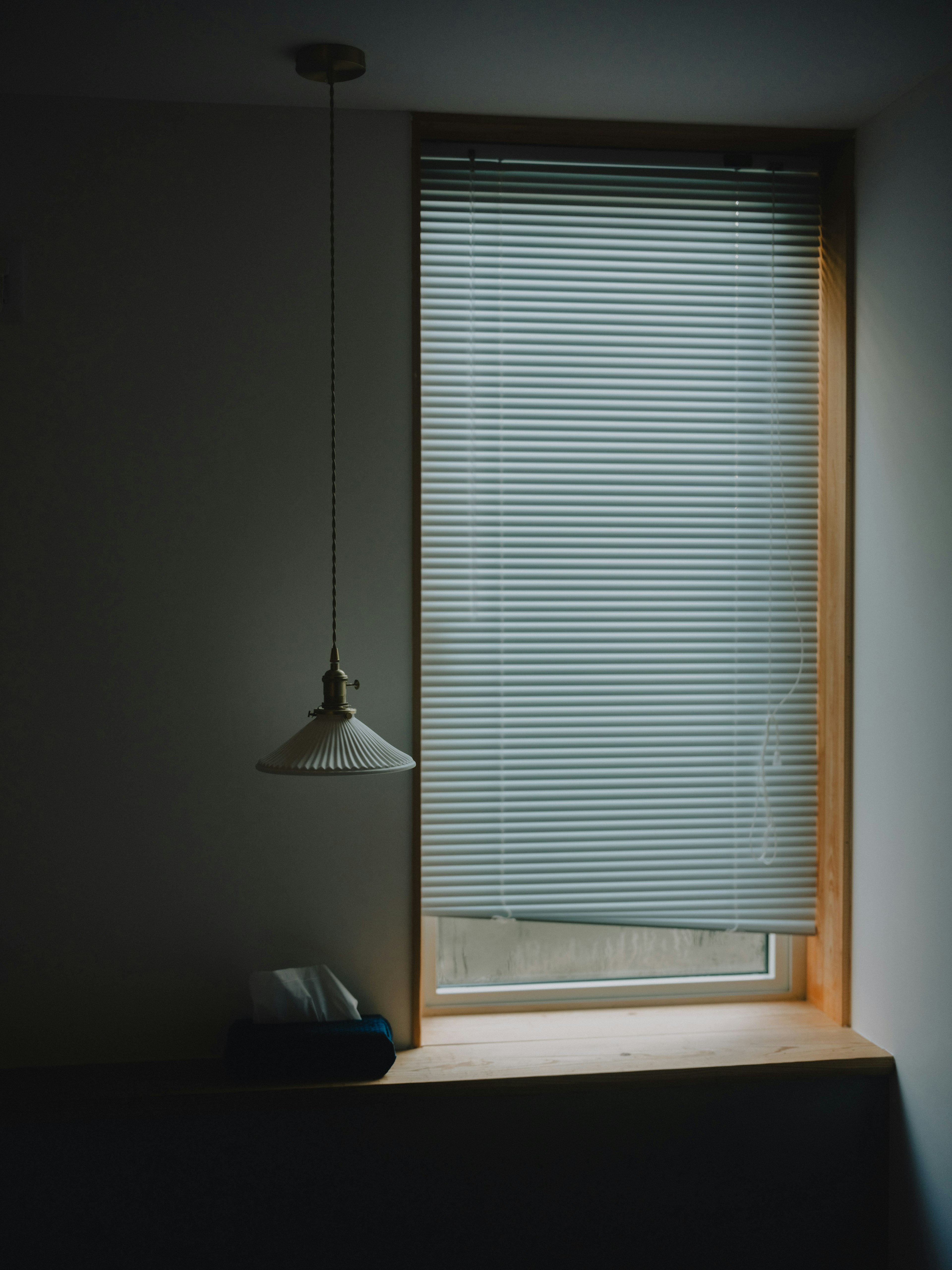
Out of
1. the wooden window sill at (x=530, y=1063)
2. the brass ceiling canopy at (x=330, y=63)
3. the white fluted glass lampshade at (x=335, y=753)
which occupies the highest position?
the brass ceiling canopy at (x=330, y=63)

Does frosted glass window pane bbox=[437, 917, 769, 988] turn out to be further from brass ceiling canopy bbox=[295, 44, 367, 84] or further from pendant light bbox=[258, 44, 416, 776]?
brass ceiling canopy bbox=[295, 44, 367, 84]

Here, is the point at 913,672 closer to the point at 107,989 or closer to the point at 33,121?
the point at 107,989

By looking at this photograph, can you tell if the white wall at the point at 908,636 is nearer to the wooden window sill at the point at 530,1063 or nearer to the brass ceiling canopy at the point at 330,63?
the wooden window sill at the point at 530,1063

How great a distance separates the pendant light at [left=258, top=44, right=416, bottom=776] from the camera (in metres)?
1.60

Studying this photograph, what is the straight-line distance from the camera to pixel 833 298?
7.61 feet

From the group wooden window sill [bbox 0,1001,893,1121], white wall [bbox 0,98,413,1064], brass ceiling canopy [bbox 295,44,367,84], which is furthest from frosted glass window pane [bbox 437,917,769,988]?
brass ceiling canopy [bbox 295,44,367,84]

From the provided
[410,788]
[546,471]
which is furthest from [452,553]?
[410,788]

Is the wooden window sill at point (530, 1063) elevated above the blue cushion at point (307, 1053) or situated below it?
below

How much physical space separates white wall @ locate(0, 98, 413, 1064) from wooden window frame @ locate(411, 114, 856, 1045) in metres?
0.04

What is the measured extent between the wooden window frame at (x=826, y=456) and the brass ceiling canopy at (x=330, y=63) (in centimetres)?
25

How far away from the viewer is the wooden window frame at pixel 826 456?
7.06 feet

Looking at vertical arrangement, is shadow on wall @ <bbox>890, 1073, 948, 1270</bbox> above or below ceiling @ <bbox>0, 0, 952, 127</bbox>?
below

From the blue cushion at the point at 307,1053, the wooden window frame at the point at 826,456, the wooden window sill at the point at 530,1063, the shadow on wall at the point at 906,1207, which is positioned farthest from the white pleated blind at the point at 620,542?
the shadow on wall at the point at 906,1207

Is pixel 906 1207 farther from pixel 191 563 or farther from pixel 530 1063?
pixel 191 563
